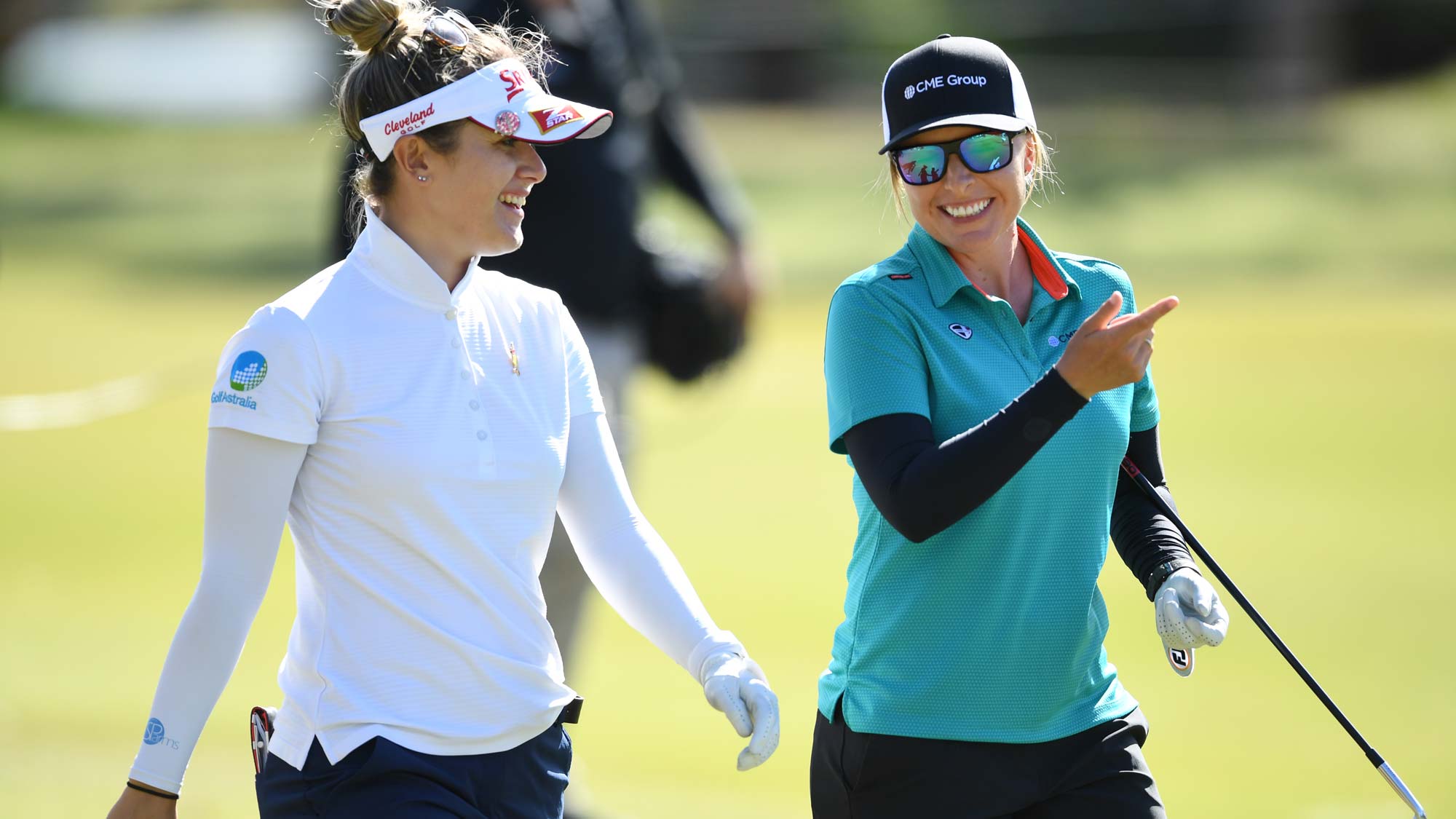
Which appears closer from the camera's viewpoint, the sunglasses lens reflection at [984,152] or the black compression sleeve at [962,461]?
the black compression sleeve at [962,461]

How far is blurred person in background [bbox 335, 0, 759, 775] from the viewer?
4.83m

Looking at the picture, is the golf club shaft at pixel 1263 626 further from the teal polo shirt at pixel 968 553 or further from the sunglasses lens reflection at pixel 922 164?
the sunglasses lens reflection at pixel 922 164

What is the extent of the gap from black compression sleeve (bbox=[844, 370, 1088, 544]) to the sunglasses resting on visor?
1.40 feet

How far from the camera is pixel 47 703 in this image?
256 inches

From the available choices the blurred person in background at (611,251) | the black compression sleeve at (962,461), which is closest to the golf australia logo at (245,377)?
the black compression sleeve at (962,461)

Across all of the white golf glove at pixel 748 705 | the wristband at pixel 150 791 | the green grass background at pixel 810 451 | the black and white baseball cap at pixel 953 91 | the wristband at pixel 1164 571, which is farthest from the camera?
the green grass background at pixel 810 451

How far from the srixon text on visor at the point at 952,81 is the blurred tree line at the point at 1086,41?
1236 inches

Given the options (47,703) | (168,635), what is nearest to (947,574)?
(47,703)

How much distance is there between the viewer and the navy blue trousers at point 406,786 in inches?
98.7

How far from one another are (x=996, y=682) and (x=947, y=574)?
186 millimetres

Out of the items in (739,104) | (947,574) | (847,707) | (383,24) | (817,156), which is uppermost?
(739,104)

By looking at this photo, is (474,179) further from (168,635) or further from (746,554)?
(746,554)

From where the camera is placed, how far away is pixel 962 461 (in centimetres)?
257

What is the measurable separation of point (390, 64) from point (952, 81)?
901 millimetres
